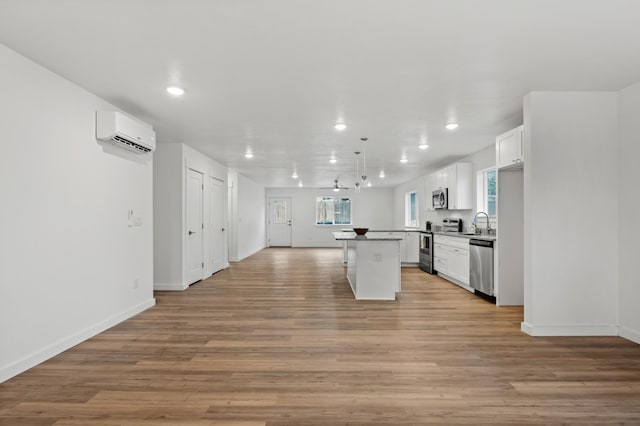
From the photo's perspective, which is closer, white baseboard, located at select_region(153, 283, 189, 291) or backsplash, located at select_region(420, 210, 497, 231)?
white baseboard, located at select_region(153, 283, 189, 291)

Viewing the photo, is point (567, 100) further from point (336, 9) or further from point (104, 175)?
point (104, 175)

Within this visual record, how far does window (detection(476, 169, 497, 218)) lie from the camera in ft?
20.8

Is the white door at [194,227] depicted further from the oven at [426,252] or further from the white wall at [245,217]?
the oven at [426,252]

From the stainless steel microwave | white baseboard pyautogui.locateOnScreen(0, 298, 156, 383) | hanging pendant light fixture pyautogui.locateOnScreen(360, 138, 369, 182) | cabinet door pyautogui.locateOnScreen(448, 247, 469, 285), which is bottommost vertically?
white baseboard pyautogui.locateOnScreen(0, 298, 156, 383)

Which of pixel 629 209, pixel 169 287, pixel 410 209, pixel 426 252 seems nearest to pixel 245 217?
pixel 169 287

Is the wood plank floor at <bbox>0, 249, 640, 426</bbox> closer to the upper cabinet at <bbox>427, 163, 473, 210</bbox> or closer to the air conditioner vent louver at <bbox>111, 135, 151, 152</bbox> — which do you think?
the air conditioner vent louver at <bbox>111, 135, 151, 152</bbox>

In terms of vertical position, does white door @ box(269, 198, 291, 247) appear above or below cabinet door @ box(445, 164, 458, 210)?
below

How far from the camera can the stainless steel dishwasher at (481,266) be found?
4.95m

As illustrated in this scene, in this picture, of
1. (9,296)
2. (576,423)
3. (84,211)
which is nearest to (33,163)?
(84,211)

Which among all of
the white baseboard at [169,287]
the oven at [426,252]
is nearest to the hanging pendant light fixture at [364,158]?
the oven at [426,252]

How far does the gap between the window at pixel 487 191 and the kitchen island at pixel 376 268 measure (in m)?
2.38

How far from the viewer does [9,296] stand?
260 cm

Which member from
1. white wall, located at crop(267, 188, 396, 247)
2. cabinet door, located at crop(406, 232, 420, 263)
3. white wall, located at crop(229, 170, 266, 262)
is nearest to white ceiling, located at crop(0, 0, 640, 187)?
cabinet door, located at crop(406, 232, 420, 263)

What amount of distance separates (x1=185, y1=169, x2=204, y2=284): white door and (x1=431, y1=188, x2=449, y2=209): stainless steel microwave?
5.17 meters
